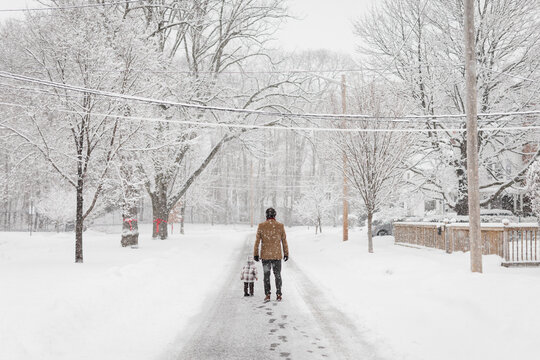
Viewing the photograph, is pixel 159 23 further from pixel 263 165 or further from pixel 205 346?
pixel 263 165

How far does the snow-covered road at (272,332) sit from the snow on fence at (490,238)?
679 centimetres

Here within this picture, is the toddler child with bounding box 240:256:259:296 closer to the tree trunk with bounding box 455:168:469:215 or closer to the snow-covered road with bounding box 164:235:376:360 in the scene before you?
the snow-covered road with bounding box 164:235:376:360

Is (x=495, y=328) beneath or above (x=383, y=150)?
beneath

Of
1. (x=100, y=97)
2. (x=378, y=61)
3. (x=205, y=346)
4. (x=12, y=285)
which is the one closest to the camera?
(x=205, y=346)

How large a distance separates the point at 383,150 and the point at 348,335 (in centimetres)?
1130

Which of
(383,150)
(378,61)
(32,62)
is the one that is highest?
(378,61)

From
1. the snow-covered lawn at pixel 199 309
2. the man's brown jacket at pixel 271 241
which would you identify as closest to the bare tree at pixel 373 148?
the snow-covered lawn at pixel 199 309

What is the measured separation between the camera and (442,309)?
7129 millimetres

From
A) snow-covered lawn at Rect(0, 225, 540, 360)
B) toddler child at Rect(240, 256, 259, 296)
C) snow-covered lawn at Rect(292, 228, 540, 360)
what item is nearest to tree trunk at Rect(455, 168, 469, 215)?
snow-covered lawn at Rect(292, 228, 540, 360)

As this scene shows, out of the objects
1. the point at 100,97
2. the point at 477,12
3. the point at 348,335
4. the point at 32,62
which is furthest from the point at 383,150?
the point at 32,62

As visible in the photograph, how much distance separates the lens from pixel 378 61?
19844 mm

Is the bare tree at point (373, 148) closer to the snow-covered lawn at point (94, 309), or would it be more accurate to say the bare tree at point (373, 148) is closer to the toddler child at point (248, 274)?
the snow-covered lawn at point (94, 309)

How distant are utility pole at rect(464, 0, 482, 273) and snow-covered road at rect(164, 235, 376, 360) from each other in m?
3.53

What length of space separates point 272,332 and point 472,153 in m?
6.25
